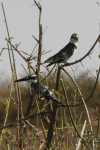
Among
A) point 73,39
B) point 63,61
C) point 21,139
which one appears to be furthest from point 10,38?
point 73,39

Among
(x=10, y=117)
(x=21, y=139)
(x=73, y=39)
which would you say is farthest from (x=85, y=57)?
(x=10, y=117)

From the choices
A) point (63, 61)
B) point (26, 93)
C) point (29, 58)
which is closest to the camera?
point (29, 58)

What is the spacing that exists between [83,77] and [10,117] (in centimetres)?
162

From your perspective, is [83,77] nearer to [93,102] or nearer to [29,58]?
[93,102]

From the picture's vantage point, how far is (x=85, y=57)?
0.91 meters

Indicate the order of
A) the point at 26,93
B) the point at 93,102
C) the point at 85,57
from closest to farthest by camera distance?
the point at 85,57
the point at 26,93
the point at 93,102

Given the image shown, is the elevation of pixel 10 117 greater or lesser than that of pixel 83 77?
lesser

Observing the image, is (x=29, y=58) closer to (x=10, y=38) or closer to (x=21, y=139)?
(x=10, y=38)

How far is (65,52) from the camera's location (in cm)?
155

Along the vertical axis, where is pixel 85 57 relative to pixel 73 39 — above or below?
below

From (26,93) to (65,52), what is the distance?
242 cm

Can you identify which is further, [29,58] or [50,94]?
[50,94]

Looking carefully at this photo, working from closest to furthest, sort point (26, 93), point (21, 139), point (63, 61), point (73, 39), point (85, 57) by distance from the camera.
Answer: point (85, 57)
point (21, 139)
point (63, 61)
point (73, 39)
point (26, 93)

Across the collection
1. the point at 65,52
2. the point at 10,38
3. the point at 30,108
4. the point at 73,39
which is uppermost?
the point at 73,39
